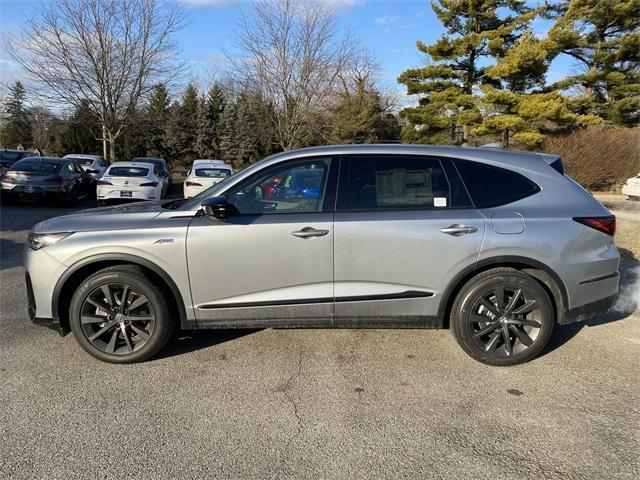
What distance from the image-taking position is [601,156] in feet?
57.3

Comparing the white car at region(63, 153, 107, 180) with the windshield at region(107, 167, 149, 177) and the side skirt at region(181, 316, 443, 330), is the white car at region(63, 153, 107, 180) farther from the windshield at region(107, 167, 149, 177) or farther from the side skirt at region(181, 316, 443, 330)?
the side skirt at region(181, 316, 443, 330)

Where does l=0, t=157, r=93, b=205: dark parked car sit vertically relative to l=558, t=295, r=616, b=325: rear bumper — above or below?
above

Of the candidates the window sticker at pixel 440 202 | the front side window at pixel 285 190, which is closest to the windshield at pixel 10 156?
the front side window at pixel 285 190

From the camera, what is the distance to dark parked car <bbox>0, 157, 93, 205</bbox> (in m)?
12.7

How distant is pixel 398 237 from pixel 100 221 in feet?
7.51

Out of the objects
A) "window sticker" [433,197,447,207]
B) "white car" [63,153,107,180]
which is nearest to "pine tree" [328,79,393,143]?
"white car" [63,153,107,180]

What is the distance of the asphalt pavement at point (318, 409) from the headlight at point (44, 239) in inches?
35.2

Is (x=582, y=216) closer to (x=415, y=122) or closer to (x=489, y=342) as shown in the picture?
(x=489, y=342)

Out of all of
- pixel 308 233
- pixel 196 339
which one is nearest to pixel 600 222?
pixel 308 233

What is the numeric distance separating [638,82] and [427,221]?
26702mm

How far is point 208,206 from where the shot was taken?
3.57 metres

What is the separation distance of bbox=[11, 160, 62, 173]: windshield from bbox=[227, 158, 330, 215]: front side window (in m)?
11.7

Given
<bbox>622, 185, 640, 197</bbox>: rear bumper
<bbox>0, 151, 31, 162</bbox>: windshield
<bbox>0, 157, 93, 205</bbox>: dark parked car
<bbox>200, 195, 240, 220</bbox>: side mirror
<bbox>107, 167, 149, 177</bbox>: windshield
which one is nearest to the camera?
<bbox>200, 195, 240, 220</bbox>: side mirror

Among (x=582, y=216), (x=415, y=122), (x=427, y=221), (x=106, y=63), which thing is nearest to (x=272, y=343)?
(x=427, y=221)
